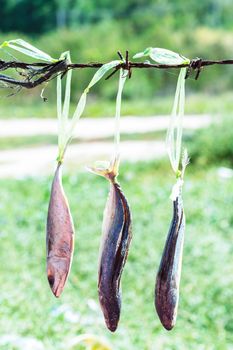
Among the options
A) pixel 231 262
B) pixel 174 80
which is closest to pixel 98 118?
pixel 174 80

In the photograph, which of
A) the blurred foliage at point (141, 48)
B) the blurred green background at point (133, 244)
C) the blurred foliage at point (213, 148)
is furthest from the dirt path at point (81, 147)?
the blurred foliage at point (141, 48)

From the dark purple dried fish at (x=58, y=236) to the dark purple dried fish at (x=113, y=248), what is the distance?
57 millimetres

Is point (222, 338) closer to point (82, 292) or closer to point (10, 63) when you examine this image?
point (82, 292)

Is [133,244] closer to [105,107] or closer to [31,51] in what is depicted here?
[31,51]

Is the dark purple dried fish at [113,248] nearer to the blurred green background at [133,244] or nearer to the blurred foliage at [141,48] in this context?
the blurred green background at [133,244]

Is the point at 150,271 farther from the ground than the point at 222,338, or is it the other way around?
the point at 222,338

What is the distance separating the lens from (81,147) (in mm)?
9906

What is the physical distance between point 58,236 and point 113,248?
3.7 inches

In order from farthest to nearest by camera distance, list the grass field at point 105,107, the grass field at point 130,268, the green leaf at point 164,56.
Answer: the grass field at point 105,107 < the grass field at point 130,268 < the green leaf at point 164,56

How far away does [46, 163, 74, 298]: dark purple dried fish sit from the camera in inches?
49.4

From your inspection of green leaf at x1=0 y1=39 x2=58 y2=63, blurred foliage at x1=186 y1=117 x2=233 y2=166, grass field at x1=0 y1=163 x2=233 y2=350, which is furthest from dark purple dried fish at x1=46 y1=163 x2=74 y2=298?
blurred foliage at x1=186 y1=117 x2=233 y2=166

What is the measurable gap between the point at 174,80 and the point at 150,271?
11.6 m

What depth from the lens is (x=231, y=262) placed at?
4590mm

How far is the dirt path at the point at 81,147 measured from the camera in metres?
8.61
